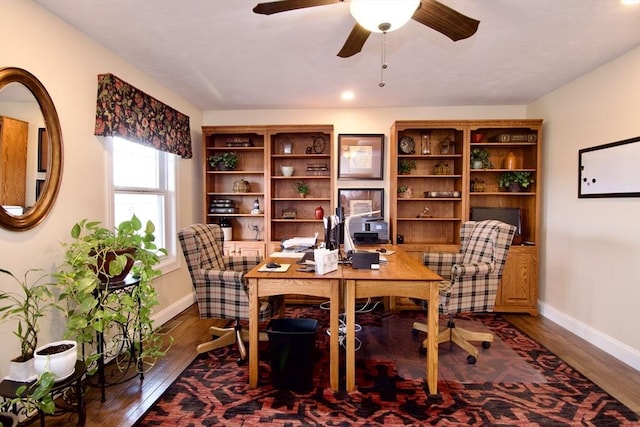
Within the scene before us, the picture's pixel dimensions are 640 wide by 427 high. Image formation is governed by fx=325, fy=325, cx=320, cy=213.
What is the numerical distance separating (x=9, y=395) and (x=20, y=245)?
2.64 feet

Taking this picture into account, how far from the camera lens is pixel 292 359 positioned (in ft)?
6.89

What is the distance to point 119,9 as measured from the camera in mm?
1987

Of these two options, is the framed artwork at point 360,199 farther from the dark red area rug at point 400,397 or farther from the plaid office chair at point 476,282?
the dark red area rug at point 400,397

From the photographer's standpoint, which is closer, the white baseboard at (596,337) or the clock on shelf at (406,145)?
the white baseboard at (596,337)

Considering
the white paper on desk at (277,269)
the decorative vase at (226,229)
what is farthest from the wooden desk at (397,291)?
the decorative vase at (226,229)

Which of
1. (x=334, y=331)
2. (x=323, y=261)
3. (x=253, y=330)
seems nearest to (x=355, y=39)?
(x=323, y=261)

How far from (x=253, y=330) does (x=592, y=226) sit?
3.03 metres

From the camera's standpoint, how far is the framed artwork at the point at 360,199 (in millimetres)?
4117

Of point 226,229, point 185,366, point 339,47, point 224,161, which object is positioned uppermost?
point 339,47

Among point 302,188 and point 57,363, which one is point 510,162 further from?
point 57,363

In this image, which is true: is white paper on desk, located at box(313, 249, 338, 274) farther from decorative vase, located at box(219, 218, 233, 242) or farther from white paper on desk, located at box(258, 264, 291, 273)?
decorative vase, located at box(219, 218, 233, 242)

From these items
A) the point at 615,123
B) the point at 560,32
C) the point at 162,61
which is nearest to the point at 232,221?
the point at 162,61

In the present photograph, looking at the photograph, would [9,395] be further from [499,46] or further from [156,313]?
[499,46]

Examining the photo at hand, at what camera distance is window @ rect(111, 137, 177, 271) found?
2.86 meters
